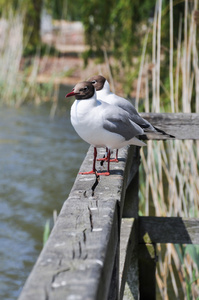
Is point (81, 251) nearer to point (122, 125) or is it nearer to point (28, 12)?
point (122, 125)

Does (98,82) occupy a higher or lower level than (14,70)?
higher

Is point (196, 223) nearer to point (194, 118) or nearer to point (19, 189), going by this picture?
point (194, 118)

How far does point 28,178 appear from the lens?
6.40 metres

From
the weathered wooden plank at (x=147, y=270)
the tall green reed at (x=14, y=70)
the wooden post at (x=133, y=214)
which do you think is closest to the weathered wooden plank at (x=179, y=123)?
the wooden post at (x=133, y=214)

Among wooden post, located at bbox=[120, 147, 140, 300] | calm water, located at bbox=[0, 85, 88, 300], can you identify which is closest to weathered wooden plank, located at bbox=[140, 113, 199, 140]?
wooden post, located at bbox=[120, 147, 140, 300]

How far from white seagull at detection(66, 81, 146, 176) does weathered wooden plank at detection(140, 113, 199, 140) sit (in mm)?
561

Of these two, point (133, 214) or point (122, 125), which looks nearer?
point (122, 125)

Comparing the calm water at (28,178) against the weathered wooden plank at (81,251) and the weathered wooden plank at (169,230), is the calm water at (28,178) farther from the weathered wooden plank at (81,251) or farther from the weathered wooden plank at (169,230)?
the weathered wooden plank at (81,251)

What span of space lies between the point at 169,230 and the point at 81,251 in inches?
56.4

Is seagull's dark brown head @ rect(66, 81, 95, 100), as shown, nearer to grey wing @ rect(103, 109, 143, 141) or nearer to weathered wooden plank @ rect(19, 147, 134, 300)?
grey wing @ rect(103, 109, 143, 141)

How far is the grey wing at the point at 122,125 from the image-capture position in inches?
64.7

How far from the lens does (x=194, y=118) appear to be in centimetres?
228

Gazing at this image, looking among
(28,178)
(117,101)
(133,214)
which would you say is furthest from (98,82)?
(28,178)

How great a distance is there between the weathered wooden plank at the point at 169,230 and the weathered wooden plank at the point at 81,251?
0.96 metres
